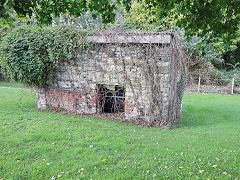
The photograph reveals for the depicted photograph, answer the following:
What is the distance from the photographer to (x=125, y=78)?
759cm

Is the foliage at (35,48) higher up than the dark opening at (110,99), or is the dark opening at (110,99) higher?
the foliage at (35,48)

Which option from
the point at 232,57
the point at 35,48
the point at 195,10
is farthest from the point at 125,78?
the point at 232,57

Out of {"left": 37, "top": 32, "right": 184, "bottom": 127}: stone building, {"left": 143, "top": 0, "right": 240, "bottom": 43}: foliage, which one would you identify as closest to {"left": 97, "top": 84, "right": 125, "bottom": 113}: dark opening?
{"left": 37, "top": 32, "right": 184, "bottom": 127}: stone building

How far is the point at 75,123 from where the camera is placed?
6.95 meters

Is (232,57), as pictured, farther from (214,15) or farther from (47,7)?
(47,7)

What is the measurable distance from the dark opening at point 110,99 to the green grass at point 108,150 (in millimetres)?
956

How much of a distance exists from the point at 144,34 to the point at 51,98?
4.83 m

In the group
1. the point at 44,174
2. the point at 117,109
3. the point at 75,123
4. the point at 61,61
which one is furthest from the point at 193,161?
the point at 61,61

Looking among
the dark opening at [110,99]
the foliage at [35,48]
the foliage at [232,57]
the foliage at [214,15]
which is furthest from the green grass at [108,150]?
the foliage at [232,57]

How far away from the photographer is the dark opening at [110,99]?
8.21 m

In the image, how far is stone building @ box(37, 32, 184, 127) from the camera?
23.4 ft

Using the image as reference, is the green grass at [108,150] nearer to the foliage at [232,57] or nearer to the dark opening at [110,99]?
the dark opening at [110,99]

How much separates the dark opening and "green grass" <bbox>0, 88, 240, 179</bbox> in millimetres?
956

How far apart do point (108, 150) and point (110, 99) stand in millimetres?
4184
